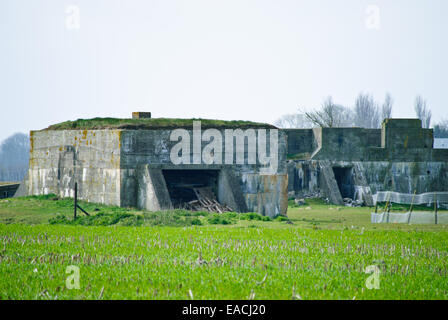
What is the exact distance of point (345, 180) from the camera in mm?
39125

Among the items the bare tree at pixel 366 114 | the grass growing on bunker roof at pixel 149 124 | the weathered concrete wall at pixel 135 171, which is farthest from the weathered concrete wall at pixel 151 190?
the bare tree at pixel 366 114

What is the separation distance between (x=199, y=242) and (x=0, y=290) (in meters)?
6.30

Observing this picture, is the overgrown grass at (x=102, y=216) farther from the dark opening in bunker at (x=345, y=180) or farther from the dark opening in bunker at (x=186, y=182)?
the dark opening in bunker at (x=345, y=180)

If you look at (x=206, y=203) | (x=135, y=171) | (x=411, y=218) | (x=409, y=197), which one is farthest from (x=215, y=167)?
(x=409, y=197)

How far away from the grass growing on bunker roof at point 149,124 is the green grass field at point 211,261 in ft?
19.4

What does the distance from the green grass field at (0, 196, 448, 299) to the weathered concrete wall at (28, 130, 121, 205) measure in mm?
4478

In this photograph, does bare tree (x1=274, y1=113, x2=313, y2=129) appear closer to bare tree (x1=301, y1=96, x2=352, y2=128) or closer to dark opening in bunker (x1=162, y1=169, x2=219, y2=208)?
bare tree (x1=301, y1=96, x2=352, y2=128)

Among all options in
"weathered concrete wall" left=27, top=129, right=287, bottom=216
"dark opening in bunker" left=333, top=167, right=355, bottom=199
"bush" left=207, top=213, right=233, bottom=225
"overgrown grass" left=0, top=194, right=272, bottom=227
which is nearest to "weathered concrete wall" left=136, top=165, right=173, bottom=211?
"weathered concrete wall" left=27, top=129, right=287, bottom=216

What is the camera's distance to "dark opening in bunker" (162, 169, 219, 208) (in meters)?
25.4

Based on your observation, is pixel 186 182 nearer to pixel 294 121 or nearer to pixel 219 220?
pixel 219 220

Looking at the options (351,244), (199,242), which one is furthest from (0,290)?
(351,244)

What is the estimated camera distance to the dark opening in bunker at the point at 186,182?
25438 millimetres
